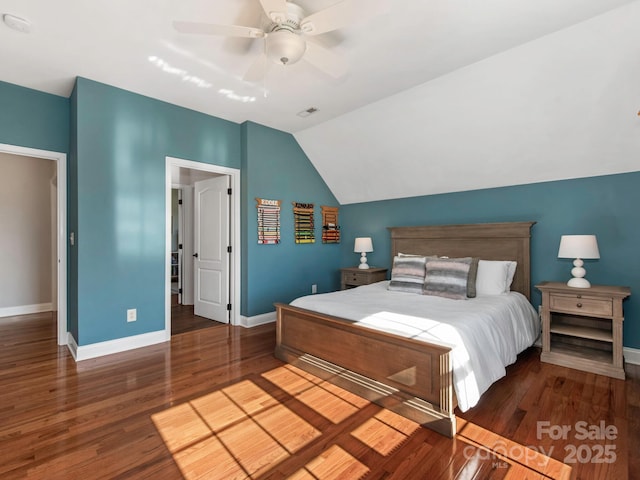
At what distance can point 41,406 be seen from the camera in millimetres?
2291

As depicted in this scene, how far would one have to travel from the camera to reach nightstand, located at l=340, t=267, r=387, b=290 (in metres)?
4.79

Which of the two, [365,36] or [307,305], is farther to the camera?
[307,305]

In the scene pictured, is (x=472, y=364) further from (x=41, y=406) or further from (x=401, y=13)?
(x=41, y=406)

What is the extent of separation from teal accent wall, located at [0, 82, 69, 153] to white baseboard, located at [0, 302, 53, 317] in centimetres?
322

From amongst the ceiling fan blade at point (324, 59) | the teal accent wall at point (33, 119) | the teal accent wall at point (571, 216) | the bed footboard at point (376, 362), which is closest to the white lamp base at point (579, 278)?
the teal accent wall at point (571, 216)

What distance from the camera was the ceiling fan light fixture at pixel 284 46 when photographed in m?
2.10

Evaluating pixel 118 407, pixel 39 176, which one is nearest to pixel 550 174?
pixel 118 407

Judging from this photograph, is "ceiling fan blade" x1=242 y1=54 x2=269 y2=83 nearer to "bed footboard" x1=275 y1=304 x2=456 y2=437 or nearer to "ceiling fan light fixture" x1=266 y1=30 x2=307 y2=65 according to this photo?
"ceiling fan light fixture" x1=266 y1=30 x2=307 y2=65

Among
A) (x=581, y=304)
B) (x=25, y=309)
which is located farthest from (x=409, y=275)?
(x=25, y=309)

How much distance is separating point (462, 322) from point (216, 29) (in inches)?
101

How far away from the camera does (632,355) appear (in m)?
3.03

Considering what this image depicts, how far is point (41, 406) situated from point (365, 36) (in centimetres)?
365

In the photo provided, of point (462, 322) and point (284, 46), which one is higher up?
point (284, 46)

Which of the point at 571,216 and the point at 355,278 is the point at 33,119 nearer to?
the point at 355,278
